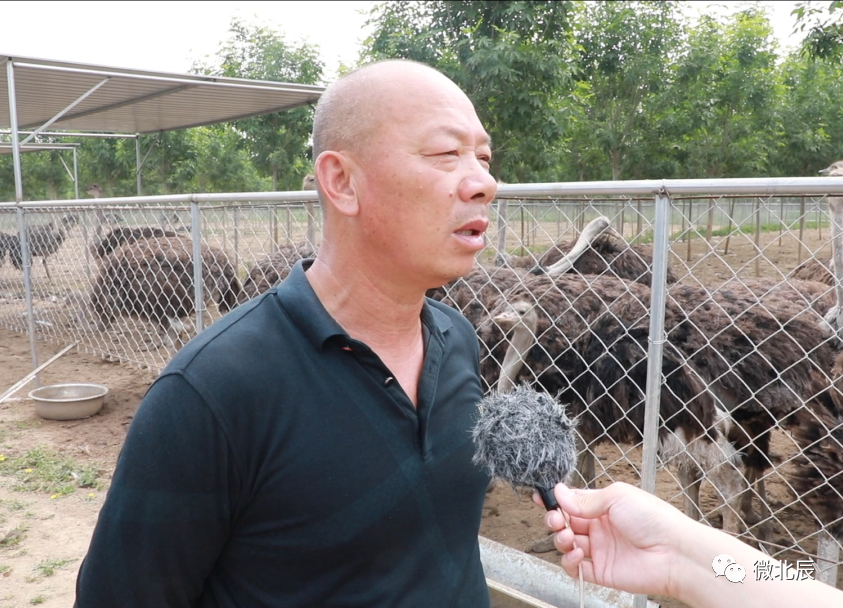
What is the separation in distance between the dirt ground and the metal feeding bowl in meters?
0.06

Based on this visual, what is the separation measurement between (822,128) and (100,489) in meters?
19.5

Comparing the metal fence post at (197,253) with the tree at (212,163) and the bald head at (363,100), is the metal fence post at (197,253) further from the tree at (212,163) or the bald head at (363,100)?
the tree at (212,163)

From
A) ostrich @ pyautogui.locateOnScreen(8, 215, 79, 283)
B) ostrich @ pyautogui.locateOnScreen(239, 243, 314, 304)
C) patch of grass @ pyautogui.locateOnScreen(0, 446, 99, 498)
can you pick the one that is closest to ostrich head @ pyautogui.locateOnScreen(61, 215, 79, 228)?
ostrich @ pyautogui.locateOnScreen(8, 215, 79, 283)

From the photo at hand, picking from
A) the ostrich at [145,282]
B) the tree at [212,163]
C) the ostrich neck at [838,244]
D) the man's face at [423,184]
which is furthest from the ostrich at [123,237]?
the tree at [212,163]

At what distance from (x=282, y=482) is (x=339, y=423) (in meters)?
0.12

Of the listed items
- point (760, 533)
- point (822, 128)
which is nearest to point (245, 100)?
point (760, 533)

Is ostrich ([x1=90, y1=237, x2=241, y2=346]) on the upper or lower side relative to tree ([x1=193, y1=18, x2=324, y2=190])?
lower

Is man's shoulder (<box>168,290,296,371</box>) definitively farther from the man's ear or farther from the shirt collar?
the man's ear

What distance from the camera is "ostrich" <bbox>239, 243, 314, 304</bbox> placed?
18.5 feet

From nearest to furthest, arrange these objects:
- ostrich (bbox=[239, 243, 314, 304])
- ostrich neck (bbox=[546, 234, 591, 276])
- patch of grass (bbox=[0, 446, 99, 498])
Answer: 1. patch of grass (bbox=[0, 446, 99, 498])
2. ostrich neck (bbox=[546, 234, 591, 276])
3. ostrich (bbox=[239, 243, 314, 304])

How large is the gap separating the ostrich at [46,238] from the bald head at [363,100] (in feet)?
16.6

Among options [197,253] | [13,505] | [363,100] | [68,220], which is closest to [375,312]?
[363,100]

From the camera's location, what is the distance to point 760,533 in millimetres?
3594

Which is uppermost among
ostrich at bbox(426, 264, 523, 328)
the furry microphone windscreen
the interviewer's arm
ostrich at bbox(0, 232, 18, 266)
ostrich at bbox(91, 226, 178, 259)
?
the furry microphone windscreen
